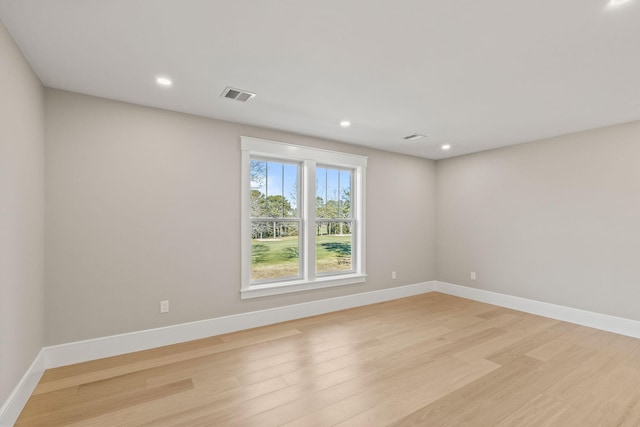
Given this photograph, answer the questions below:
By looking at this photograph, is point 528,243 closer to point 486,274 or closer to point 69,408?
point 486,274

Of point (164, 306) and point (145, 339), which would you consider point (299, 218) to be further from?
point (145, 339)

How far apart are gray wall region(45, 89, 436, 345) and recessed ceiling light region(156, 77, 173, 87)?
2.16ft

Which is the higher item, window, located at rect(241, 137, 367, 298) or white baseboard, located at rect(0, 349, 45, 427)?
window, located at rect(241, 137, 367, 298)

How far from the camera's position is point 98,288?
9.53 feet

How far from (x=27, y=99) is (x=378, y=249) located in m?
4.44

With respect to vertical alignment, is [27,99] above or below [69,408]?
above

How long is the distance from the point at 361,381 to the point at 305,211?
2369 mm

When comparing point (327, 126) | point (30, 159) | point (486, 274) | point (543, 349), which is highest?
point (327, 126)

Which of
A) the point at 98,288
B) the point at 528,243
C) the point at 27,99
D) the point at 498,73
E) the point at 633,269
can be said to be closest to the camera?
the point at 27,99

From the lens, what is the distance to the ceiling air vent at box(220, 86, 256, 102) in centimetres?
278

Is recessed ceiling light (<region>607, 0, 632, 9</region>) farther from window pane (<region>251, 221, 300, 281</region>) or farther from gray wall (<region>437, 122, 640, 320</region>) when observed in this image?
window pane (<region>251, 221, 300, 281</region>)

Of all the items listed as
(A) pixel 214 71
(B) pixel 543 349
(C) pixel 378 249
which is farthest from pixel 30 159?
(B) pixel 543 349

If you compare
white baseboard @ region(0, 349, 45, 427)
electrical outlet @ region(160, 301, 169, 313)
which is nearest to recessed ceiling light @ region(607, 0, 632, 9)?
electrical outlet @ region(160, 301, 169, 313)

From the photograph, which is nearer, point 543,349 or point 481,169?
point 543,349
